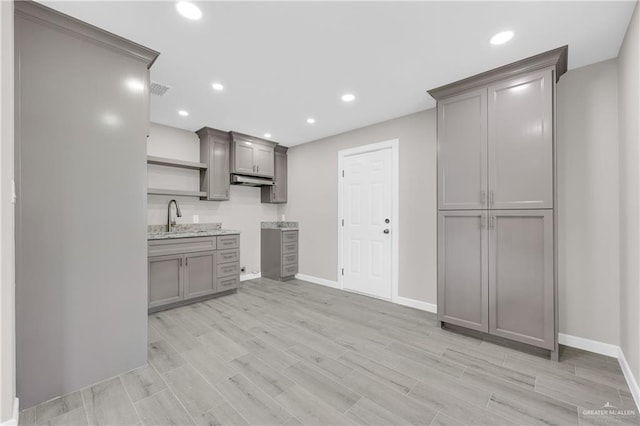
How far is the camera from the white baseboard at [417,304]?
3277 millimetres

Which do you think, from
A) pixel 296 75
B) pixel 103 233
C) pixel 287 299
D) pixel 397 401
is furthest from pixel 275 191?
pixel 397 401

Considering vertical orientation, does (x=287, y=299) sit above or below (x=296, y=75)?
below

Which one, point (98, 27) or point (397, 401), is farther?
point (98, 27)

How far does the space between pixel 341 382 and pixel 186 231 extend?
3.28 meters

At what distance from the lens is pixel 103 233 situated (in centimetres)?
191

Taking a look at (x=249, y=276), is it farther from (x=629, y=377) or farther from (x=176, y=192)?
(x=629, y=377)

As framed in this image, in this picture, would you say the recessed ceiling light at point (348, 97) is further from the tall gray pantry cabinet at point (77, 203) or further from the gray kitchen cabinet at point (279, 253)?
the gray kitchen cabinet at point (279, 253)

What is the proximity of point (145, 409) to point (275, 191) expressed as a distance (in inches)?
150

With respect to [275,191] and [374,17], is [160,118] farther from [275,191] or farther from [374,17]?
[374,17]

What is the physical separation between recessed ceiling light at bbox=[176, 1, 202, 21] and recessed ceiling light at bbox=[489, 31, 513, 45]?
2.11 meters

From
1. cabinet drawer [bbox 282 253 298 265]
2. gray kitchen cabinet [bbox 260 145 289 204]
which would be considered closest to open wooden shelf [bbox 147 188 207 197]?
gray kitchen cabinet [bbox 260 145 289 204]

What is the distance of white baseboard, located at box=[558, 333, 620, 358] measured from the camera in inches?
88.0

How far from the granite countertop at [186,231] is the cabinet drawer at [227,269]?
0.48 m

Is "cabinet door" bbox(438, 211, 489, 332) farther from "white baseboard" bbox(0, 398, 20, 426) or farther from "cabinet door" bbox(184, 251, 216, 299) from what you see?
"white baseboard" bbox(0, 398, 20, 426)
